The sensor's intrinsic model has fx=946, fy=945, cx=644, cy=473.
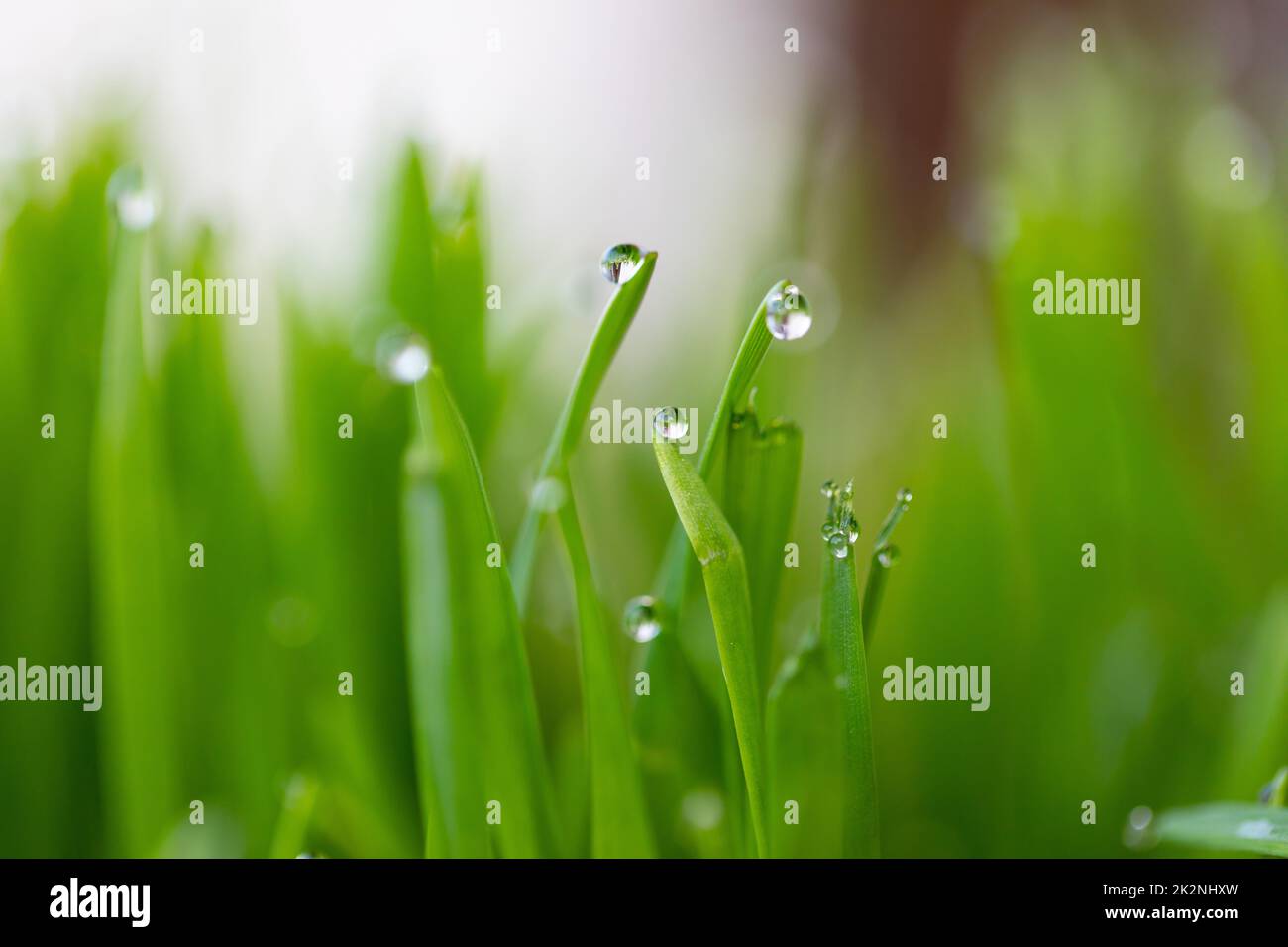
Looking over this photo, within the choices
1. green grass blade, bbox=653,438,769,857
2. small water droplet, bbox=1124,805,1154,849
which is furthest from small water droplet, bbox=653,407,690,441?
small water droplet, bbox=1124,805,1154,849

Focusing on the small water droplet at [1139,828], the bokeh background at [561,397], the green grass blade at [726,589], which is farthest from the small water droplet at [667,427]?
the small water droplet at [1139,828]

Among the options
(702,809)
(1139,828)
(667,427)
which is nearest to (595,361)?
(667,427)

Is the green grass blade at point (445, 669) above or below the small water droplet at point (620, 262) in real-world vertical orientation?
below

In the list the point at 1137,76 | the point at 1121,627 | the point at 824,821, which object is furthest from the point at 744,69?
the point at 824,821

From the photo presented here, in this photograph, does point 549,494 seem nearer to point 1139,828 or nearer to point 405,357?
point 405,357

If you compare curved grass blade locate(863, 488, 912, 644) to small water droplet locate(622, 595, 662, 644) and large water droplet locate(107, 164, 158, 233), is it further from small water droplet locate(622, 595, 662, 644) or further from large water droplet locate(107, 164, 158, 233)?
large water droplet locate(107, 164, 158, 233)

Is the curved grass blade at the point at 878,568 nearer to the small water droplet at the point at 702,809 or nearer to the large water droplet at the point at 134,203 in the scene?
the small water droplet at the point at 702,809
